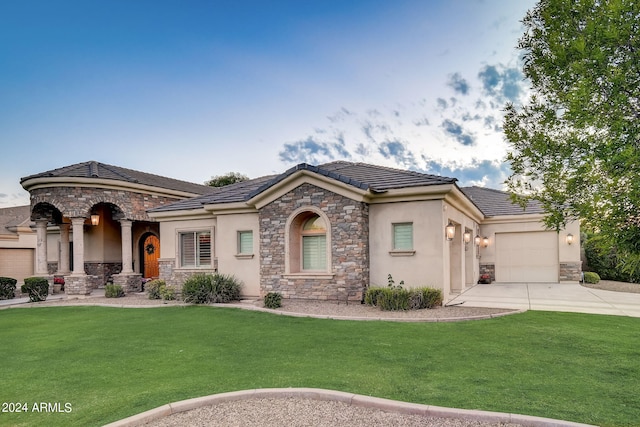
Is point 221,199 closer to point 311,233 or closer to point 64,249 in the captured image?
point 311,233

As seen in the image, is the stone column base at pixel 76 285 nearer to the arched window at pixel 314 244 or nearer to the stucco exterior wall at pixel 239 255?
the stucco exterior wall at pixel 239 255

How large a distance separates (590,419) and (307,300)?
948cm

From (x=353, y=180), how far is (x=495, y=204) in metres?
12.8

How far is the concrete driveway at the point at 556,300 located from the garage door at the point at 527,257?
11.5ft

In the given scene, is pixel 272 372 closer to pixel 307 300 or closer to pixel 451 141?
pixel 307 300

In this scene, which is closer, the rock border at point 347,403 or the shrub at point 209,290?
the rock border at point 347,403

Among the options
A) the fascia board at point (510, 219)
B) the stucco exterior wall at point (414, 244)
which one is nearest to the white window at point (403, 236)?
the stucco exterior wall at point (414, 244)

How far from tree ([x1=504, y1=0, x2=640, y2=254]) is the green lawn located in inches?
85.7

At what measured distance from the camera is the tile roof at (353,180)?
12.0 metres

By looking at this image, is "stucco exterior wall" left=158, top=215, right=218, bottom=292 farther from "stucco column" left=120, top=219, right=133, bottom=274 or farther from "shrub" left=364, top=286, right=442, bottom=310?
"shrub" left=364, top=286, right=442, bottom=310

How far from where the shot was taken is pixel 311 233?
1345 centimetres

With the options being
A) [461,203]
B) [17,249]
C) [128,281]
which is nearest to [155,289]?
[128,281]

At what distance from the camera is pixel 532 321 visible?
9.26 metres

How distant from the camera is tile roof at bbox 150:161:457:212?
1199 cm
